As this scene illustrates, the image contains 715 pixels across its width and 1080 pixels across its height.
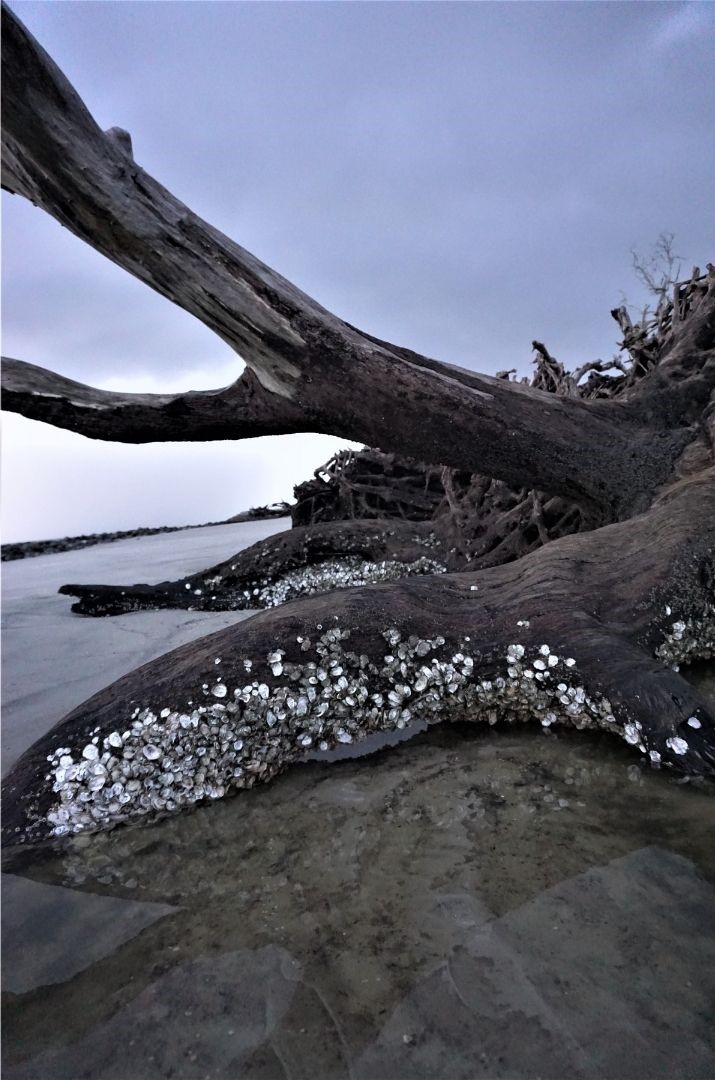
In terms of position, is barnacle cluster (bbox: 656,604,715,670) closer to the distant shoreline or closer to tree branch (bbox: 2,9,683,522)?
tree branch (bbox: 2,9,683,522)

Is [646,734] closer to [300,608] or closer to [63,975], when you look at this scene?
[300,608]

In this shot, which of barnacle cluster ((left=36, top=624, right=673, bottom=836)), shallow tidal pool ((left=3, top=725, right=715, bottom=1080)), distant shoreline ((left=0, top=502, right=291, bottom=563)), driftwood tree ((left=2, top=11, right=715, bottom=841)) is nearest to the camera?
shallow tidal pool ((left=3, top=725, right=715, bottom=1080))

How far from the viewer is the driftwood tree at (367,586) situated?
2.37 meters

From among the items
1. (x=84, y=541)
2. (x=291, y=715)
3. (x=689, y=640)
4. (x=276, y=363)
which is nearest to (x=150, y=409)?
(x=276, y=363)

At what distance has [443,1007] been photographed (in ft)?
4.30

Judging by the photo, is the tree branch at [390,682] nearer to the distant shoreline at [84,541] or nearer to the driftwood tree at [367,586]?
the driftwood tree at [367,586]

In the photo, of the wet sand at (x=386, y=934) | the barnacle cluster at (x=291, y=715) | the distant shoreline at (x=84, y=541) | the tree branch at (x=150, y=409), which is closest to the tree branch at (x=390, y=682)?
the barnacle cluster at (x=291, y=715)

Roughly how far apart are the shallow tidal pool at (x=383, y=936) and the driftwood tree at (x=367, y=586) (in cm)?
31

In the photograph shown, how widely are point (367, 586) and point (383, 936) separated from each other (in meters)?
1.89

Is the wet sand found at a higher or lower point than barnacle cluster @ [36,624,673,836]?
lower

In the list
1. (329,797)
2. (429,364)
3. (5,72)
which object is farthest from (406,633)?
(5,72)

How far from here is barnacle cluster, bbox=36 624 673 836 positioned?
2.26 m

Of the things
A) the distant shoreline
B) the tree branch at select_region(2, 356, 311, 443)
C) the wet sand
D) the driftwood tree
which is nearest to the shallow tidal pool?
the wet sand

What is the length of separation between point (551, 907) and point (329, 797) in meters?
0.87
